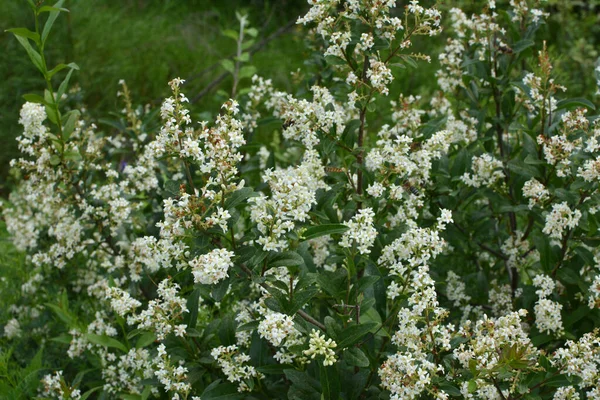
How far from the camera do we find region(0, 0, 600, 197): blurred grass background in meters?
5.30

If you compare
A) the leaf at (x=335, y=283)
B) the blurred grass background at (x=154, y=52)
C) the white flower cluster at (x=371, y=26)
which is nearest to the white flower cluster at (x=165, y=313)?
the leaf at (x=335, y=283)

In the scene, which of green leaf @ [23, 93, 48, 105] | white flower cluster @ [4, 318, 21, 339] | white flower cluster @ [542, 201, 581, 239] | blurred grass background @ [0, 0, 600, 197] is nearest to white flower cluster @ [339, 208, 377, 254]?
white flower cluster @ [542, 201, 581, 239]

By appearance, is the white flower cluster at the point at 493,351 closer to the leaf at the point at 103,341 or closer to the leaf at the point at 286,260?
the leaf at the point at 286,260

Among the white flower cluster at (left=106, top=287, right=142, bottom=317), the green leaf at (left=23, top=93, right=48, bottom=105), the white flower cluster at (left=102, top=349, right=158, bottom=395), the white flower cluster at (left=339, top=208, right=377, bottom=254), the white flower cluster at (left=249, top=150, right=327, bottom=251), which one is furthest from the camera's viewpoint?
the white flower cluster at (left=102, top=349, right=158, bottom=395)

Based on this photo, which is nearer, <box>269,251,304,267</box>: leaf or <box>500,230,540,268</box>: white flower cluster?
<box>269,251,304,267</box>: leaf

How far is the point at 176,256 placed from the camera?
6.51 ft

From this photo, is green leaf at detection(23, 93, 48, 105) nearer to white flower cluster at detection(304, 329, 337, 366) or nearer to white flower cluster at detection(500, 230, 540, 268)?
white flower cluster at detection(304, 329, 337, 366)

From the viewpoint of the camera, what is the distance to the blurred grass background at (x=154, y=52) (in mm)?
5305

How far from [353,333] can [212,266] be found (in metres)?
0.48

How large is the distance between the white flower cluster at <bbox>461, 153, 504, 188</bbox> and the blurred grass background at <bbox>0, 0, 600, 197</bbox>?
1991 mm

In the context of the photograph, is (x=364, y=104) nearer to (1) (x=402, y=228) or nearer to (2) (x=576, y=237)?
(1) (x=402, y=228)

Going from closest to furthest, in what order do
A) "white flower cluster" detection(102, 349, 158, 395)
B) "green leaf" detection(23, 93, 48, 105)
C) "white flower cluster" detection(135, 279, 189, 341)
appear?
"white flower cluster" detection(135, 279, 189, 341)
"green leaf" detection(23, 93, 48, 105)
"white flower cluster" detection(102, 349, 158, 395)

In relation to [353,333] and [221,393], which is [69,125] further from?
[353,333]

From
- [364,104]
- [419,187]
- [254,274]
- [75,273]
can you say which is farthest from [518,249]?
[75,273]
